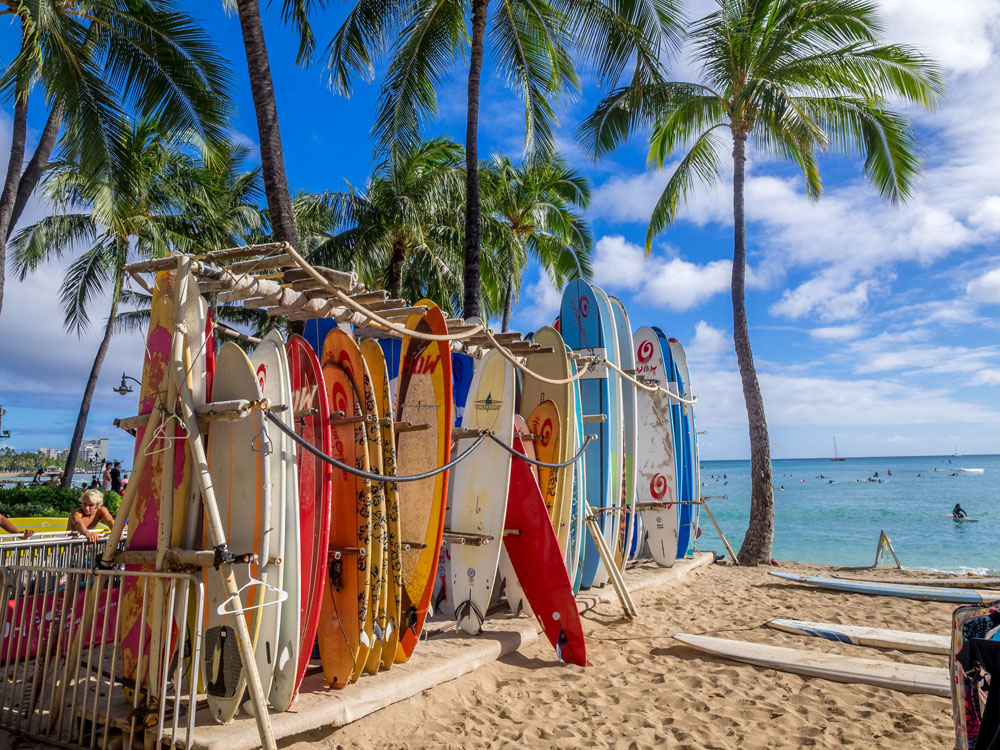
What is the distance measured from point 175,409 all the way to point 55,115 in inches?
326

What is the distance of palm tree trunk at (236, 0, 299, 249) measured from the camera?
249 inches

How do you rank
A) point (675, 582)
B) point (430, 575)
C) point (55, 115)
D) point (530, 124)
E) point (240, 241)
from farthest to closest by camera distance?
point (240, 241), point (530, 124), point (55, 115), point (675, 582), point (430, 575)

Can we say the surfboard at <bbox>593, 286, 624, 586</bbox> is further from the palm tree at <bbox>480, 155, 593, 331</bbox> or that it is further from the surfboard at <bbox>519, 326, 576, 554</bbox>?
the palm tree at <bbox>480, 155, 593, 331</bbox>

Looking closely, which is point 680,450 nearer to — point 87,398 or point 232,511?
point 232,511

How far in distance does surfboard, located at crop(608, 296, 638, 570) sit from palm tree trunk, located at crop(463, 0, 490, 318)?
6.70 feet

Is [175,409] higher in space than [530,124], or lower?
lower

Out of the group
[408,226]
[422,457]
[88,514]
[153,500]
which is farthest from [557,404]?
[408,226]

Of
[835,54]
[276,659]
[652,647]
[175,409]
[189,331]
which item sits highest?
[835,54]

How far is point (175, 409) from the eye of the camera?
10.4 feet

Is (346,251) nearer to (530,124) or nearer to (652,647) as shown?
(530,124)

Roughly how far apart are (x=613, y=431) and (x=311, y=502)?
369cm

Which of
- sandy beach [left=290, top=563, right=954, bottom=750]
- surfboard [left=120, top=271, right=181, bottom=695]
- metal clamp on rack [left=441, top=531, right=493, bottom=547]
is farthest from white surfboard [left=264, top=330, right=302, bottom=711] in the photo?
metal clamp on rack [left=441, top=531, right=493, bottom=547]

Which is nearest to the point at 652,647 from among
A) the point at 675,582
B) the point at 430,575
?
the point at 430,575

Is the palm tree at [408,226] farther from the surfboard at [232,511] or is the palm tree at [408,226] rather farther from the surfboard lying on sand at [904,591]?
the surfboard at [232,511]
